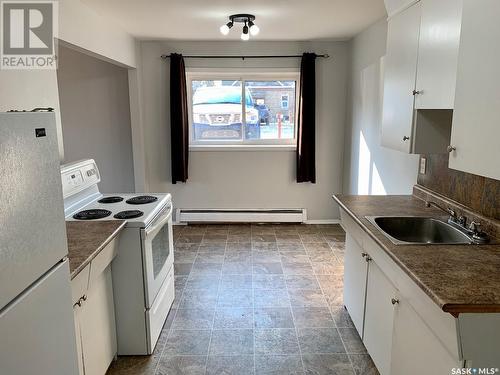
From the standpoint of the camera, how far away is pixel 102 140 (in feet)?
16.2

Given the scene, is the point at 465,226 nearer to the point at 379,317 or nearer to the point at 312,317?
the point at 379,317

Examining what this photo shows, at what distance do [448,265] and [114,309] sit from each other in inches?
73.0

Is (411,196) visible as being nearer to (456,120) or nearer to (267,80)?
(456,120)

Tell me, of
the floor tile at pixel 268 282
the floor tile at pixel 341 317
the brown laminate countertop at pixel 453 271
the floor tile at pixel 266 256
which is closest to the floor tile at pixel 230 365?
the floor tile at pixel 341 317

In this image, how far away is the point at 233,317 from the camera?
9.27ft

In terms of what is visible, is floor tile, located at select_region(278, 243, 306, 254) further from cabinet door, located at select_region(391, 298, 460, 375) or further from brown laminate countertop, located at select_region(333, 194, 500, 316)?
cabinet door, located at select_region(391, 298, 460, 375)

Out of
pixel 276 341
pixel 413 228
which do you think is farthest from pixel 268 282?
pixel 413 228

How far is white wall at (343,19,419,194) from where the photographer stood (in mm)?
3262

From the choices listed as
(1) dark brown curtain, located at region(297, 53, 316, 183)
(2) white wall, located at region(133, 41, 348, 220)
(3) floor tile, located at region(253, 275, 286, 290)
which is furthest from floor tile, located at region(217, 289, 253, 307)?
(1) dark brown curtain, located at region(297, 53, 316, 183)

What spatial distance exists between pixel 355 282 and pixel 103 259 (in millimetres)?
1628

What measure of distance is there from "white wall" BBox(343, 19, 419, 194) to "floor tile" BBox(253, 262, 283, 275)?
1.26 m

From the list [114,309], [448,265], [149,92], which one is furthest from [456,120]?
[149,92]

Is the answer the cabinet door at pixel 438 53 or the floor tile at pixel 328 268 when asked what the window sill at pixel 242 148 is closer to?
the floor tile at pixel 328 268

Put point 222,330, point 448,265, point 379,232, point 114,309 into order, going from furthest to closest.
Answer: point 222,330 < point 114,309 < point 379,232 < point 448,265
